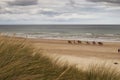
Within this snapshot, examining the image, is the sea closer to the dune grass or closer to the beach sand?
the dune grass

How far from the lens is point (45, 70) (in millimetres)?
4473

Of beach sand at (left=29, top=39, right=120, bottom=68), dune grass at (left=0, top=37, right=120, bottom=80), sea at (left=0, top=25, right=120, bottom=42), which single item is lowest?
sea at (left=0, top=25, right=120, bottom=42)

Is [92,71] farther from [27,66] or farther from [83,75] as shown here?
[27,66]

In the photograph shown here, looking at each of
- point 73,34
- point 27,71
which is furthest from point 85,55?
point 73,34

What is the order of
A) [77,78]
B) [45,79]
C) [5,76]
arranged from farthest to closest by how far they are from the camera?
[77,78]
[45,79]
[5,76]

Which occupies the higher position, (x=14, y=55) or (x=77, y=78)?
(x=14, y=55)

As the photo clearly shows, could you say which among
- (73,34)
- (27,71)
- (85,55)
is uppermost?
(27,71)

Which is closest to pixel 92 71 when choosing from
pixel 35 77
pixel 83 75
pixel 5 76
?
pixel 83 75

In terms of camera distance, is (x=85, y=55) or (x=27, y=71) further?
(x=85, y=55)

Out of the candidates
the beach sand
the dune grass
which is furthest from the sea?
the beach sand

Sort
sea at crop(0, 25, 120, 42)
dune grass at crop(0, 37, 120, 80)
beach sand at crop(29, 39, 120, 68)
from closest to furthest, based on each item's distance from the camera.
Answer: dune grass at crop(0, 37, 120, 80), beach sand at crop(29, 39, 120, 68), sea at crop(0, 25, 120, 42)

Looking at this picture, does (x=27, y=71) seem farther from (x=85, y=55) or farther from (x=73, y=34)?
(x=73, y=34)

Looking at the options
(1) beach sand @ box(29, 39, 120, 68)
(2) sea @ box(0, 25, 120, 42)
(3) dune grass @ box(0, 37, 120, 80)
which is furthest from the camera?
(2) sea @ box(0, 25, 120, 42)

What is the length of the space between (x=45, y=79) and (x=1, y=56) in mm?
664
